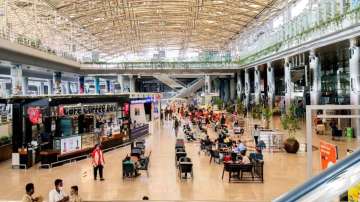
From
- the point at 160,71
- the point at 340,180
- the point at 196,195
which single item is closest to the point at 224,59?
the point at 160,71

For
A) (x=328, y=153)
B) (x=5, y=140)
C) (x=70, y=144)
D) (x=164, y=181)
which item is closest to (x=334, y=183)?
(x=328, y=153)

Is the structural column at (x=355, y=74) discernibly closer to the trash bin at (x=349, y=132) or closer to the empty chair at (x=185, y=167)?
the trash bin at (x=349, y=132)

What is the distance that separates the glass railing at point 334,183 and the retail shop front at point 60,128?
15.3 meters

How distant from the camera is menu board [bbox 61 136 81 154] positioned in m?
16.2

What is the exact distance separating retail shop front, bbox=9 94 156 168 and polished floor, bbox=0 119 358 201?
620 mm

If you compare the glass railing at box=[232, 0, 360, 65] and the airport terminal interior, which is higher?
the glass railing at box=[232, 0, 360, 65]

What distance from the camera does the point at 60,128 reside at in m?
17.3

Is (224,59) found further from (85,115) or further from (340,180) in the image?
(340,180)

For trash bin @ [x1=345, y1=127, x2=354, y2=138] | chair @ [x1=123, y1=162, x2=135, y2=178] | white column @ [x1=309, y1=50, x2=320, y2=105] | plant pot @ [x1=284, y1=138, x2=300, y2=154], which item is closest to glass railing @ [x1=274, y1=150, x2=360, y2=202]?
chair @ [x1=123, y1=162, x2=135, y2=178]

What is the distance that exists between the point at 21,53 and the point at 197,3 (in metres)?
20.2

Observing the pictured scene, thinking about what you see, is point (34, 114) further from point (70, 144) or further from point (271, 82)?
point (271, 82)

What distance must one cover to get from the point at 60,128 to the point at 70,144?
3.79 feet

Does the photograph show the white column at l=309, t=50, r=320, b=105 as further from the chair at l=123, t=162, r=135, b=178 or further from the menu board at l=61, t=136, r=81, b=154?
the chair at l=123, t=162, r=135, b=178

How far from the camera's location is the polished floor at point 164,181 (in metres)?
10.6
